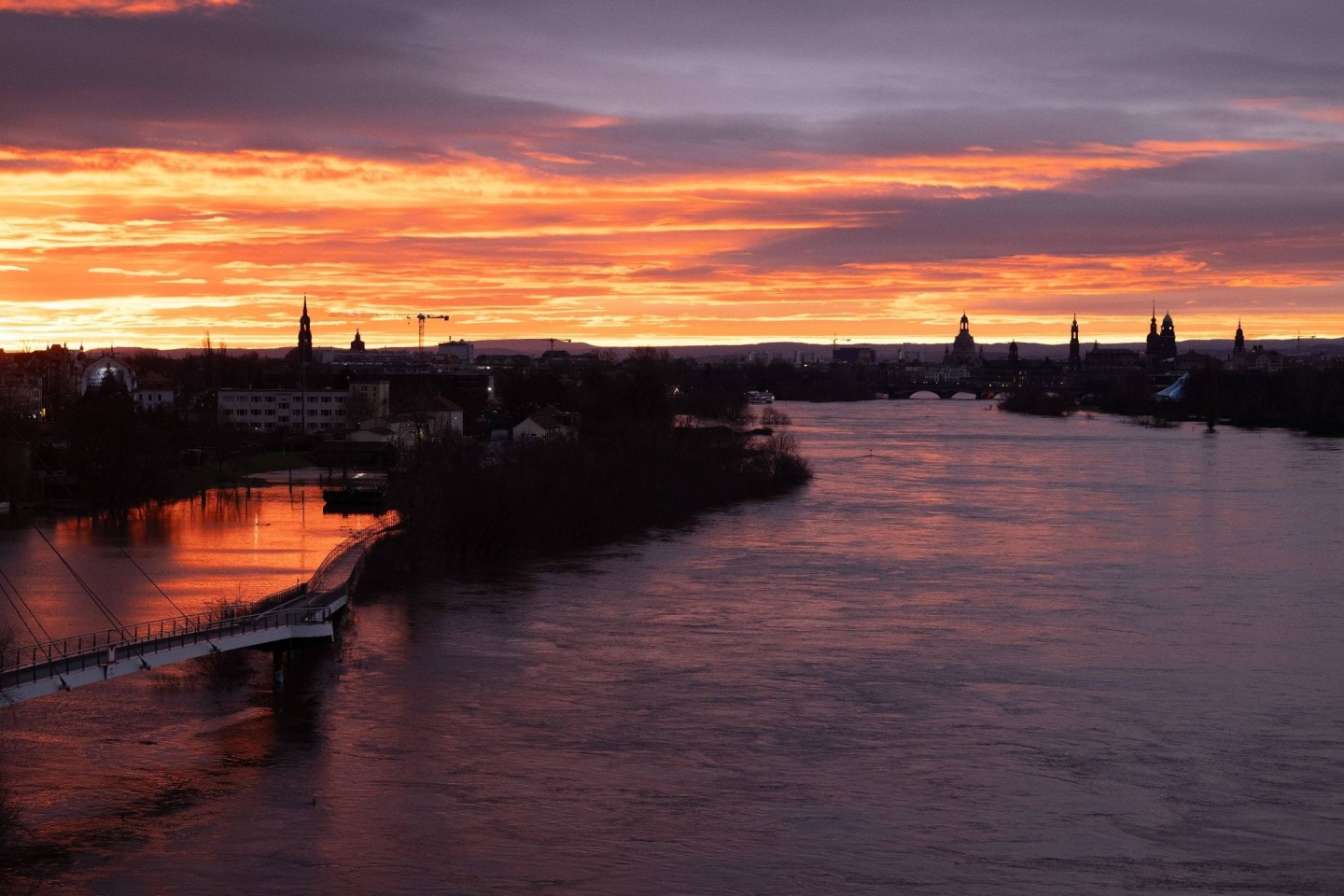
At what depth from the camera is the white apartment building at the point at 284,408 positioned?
5166 centimetres

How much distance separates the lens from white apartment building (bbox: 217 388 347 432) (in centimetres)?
5166

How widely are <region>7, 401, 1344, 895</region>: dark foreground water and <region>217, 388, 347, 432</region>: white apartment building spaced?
3246cm

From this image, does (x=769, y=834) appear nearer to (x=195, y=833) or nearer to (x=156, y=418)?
(x=195, y=833)

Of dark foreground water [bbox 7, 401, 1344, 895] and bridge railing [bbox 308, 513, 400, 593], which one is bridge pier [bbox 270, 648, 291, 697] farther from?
bridge railing [bbox 308, 513, 400, 593]

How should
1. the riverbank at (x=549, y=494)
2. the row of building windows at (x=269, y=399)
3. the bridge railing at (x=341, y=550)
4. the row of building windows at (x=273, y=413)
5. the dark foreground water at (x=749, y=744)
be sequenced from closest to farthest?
the dark foreground water at (x=749, y=744), the bridge railing at (x=341, y=550), the riverbank at (x=549, y=494), the row of building windows at (x=273, y=413), the row of building windows at (x=269, y=399)

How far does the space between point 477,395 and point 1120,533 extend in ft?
124

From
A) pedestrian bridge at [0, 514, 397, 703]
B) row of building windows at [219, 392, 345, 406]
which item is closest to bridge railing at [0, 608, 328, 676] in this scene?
pedestrian bridge at [0, 514, 397, 703]

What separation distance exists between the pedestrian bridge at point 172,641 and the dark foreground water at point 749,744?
19.4 inches

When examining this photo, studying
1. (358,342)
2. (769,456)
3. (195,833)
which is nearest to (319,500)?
(769,456)

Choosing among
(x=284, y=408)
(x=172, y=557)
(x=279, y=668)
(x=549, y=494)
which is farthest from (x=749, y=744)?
(x=284, y=408)

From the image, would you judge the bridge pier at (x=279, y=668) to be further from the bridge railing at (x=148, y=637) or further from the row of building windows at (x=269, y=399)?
the row of building windows at (x=269, y=399)

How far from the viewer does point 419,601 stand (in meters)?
18.5

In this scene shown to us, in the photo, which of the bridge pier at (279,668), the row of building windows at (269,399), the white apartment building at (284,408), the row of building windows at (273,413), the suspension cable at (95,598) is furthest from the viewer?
the row of building windows at (269,399)

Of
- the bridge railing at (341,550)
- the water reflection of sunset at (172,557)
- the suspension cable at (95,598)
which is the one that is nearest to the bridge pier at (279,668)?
the suspension cable at (95,598)
